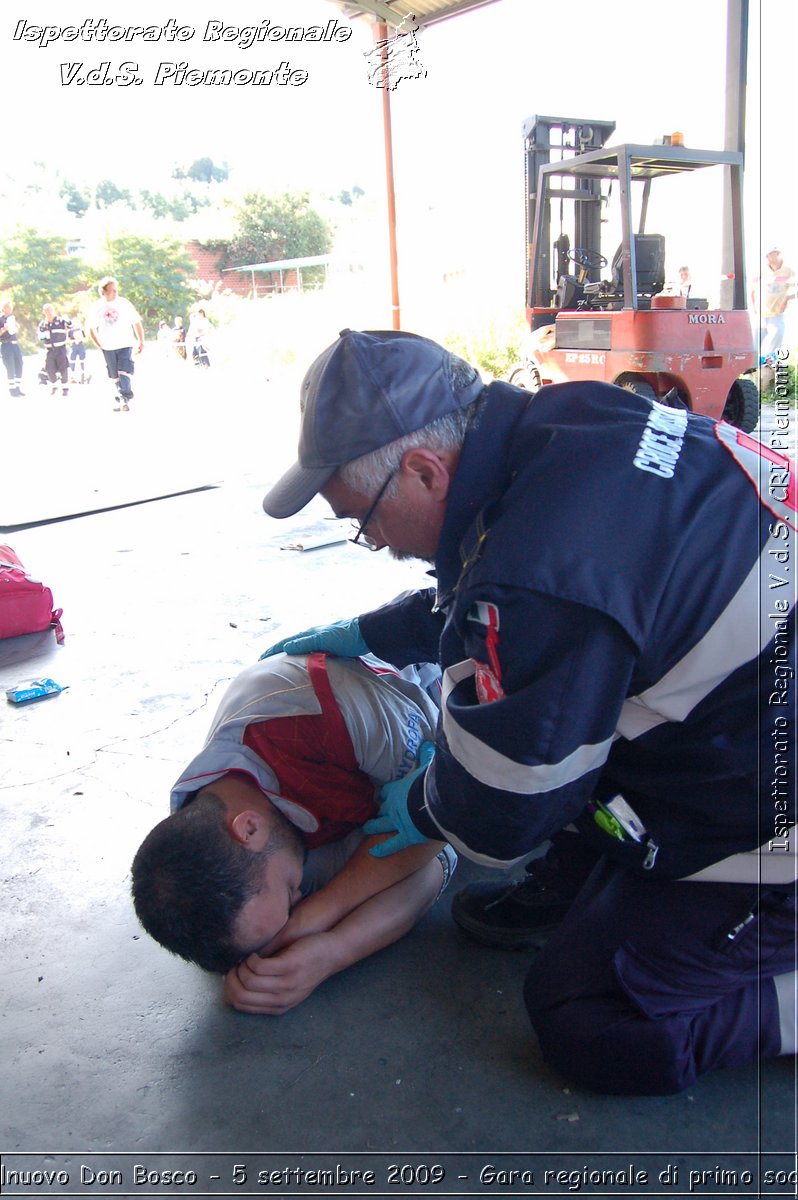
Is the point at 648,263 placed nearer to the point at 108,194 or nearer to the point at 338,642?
the point at 338,642

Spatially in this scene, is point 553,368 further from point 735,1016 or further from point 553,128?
point 735,1016

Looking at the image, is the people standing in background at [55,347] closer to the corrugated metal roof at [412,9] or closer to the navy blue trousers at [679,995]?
the corrugated metal roof at [412,9]

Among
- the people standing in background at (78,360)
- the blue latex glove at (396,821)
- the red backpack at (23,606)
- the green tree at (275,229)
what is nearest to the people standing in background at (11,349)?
the people standing in background at (78,360)

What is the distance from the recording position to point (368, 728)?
1.77m

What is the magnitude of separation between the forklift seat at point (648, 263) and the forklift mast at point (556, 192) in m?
0.72

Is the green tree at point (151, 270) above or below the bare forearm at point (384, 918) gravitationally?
above

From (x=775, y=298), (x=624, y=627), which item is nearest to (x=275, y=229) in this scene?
(x=775, y=298)

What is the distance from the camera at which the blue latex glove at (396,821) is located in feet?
5.43

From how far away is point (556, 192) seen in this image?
6.84 meters

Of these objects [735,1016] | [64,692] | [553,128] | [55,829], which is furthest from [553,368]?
[735,1016]

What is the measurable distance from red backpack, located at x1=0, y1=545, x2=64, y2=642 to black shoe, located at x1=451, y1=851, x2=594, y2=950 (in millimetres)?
2206

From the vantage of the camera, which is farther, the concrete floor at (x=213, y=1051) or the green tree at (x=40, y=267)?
the green tree at (x=40, y=267)

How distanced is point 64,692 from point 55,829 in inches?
34.3

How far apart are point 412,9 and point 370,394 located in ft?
33.5
